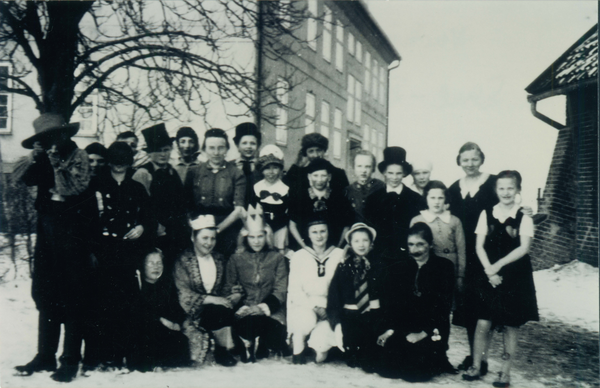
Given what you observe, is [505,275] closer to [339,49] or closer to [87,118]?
[339,49]

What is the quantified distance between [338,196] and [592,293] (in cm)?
255

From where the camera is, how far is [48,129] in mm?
3799

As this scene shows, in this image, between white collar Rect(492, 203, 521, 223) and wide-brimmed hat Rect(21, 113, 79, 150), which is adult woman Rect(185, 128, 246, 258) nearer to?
wide-brimmed hat Rect(21, 113, 79, 150)

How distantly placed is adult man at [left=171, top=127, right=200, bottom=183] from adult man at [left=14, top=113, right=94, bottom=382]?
749mm

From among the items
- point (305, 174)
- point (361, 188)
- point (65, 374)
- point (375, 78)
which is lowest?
point (65, 374)

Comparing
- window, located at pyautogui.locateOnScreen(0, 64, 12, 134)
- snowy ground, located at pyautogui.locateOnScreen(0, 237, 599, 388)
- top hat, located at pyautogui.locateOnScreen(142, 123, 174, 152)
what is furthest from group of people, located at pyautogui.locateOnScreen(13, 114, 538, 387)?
window, located at pyautogui.locateOnScreen(0, 64, 12, 134)

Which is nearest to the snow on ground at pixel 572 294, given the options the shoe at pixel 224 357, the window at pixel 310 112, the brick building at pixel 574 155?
the brick building at pixel 574 155

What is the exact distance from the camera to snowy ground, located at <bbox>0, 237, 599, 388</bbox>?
137 inches

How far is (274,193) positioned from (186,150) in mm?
860

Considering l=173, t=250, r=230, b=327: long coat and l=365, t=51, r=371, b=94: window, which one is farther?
l=365, t=51, r=371, b=94: window

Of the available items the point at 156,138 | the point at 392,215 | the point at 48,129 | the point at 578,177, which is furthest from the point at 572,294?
the point at 48,129

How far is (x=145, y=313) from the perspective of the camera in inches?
149

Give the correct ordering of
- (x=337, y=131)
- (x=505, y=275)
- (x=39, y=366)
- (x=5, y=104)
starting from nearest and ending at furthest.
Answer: (x=505, y=275) < (x=39, y=366) < (x=5, y=104) < (x=337, y=131)

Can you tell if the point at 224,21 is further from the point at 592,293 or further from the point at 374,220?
the point at 592,293
